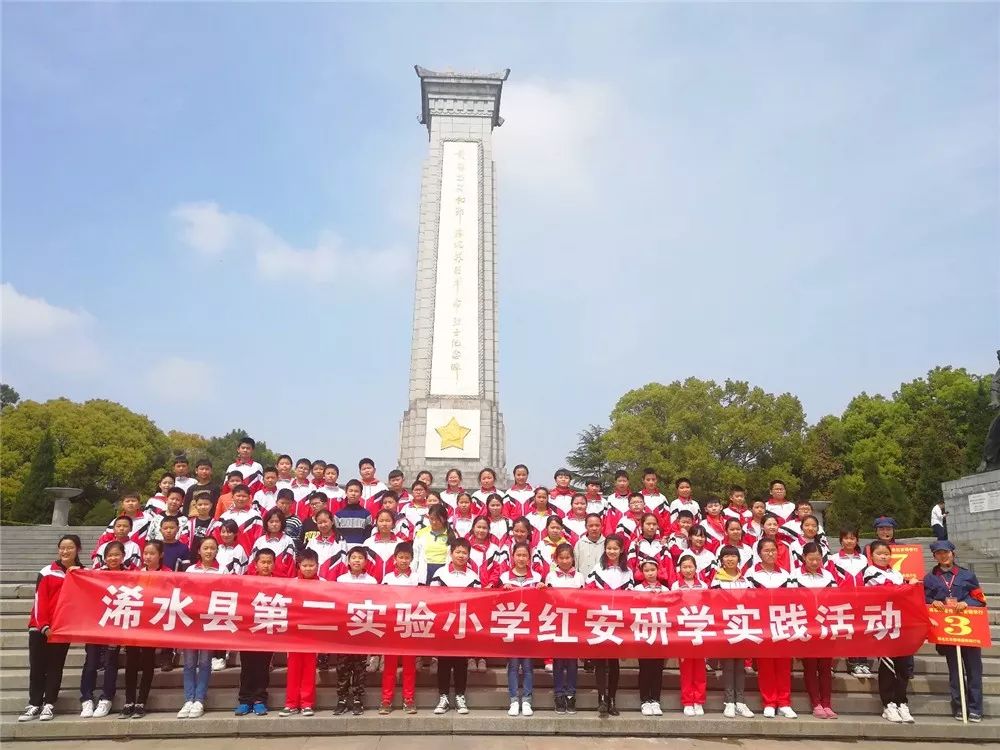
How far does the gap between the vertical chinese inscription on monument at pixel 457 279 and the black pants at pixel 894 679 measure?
11.0 metres

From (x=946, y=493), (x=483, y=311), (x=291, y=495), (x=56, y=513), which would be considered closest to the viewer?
(x=291, y=495)

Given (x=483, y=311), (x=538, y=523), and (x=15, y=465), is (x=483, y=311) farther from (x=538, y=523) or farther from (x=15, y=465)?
(x=15, y=465)

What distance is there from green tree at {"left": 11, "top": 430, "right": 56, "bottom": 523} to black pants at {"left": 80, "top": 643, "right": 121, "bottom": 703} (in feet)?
69.8

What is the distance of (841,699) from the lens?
616 centimetres

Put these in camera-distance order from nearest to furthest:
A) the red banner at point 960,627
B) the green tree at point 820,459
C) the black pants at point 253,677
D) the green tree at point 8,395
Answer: the black pants at point 253,677 < the red banner at point 960,627 < the green tree at point 820,459 < the green tree at point 8,395

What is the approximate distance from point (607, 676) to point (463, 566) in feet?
5.03

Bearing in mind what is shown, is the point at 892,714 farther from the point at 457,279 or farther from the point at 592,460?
the point at 592,460

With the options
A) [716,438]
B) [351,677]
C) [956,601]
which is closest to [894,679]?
[956,601]

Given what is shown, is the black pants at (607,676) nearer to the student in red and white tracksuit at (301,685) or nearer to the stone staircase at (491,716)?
the stone staircase at (491,716)

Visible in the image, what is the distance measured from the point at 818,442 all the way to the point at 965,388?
661 centimetres

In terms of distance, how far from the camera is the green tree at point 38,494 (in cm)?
2347

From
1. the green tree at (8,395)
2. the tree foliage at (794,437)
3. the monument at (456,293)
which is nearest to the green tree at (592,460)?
the tree foliage at (794,437)

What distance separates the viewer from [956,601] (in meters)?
6.04

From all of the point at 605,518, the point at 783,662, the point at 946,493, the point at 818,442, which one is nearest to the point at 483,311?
the point at 605,518
